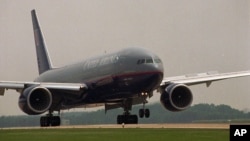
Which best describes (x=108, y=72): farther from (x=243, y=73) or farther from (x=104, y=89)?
(x=243, y=73)

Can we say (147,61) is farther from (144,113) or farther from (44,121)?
(44,121)

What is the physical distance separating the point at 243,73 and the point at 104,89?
1303 cm

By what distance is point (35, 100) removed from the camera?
54.1m

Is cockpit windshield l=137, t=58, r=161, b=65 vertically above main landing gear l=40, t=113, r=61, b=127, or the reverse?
cockpit windshield l=137, t=58, r=161, b=65

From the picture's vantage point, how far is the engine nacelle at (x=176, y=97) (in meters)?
55.8

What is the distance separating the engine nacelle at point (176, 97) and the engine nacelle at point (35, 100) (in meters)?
9.61

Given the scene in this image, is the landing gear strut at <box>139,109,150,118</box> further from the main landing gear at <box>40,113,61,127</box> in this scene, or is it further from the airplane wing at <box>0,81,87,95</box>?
the main landing gear at <box>40,113,61,127</box>

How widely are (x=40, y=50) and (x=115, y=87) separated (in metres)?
28.4

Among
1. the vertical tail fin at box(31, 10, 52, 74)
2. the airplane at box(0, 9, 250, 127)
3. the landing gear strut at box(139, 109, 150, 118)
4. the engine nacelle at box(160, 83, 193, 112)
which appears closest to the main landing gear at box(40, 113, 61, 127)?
the airplane at box(0, 9, 250, 127)

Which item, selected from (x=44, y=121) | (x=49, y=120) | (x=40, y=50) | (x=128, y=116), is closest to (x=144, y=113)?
(x=128, y=116)

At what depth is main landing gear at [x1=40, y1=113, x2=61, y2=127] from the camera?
5875cm
